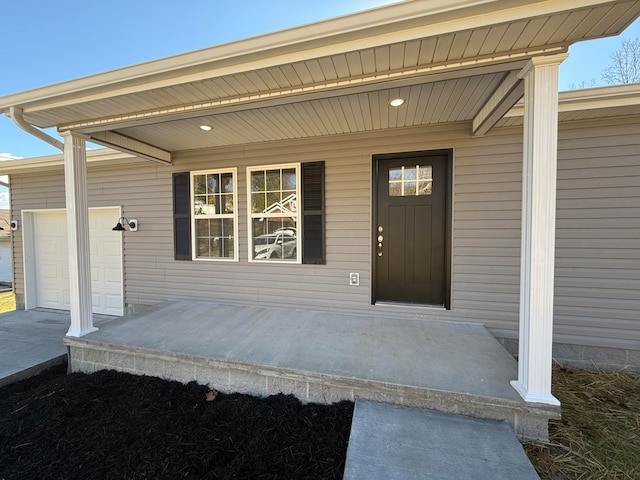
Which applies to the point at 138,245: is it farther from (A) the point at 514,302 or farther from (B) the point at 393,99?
(A) the point at 514,302

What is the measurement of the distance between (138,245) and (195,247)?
1.10 meters

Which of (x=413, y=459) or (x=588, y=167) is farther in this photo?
(x=588, y=167)

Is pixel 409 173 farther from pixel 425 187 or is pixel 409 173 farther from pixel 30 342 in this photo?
pixel 30 342

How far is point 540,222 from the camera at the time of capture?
1786mm

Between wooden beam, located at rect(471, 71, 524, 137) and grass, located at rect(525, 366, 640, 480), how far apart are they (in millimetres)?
2535

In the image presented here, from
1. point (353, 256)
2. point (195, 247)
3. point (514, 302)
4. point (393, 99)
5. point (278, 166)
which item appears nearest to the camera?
point (393, 99)

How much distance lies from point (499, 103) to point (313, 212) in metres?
2.21

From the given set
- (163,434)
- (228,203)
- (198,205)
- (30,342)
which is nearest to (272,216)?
(228,203)

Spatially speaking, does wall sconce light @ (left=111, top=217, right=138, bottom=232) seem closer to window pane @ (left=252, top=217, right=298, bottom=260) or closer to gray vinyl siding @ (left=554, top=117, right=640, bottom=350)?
window pane @ (left=252, top=217, right=298, bottom=260)

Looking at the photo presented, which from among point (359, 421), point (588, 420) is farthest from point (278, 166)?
point (588, 420)

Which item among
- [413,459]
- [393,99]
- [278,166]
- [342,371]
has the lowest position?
[413,459]

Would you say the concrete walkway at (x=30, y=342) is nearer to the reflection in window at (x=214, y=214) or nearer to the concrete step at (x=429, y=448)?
the reflection in window at (x=214, y=214)

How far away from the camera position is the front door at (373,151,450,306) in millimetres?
3275

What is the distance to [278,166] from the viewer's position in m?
3.75
